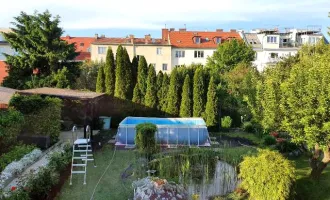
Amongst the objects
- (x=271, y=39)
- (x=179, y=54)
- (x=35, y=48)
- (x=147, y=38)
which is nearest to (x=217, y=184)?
(x=35, y=48)

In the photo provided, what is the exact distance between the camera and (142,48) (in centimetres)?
4275

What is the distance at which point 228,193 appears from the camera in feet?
31.3

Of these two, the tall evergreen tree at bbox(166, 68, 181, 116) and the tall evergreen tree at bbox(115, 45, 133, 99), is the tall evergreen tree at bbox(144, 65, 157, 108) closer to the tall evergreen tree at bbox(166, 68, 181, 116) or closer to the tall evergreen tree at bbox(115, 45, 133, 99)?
the tall evergreen tree at bbox(166, 68, 181, 116)

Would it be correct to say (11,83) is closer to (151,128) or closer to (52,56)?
(52,56)

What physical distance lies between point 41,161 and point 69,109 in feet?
28.7

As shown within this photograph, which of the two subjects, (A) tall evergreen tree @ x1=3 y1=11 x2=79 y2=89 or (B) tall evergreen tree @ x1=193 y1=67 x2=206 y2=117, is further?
(A) tall evergreen tree @ x1=3 y1=11 x2=79 y2=89

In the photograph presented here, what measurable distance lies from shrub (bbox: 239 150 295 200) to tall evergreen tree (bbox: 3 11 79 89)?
18.3m

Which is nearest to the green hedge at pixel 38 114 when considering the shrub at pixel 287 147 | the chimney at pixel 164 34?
the shrub at pixel 287 147

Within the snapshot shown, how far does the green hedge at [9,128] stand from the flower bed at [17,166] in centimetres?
98

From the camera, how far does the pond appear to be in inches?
377

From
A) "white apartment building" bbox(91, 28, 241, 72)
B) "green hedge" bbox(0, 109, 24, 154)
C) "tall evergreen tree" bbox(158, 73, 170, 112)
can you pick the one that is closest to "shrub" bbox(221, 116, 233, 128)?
"tall evergreen tree" bbox(158, 73, 170, 112)

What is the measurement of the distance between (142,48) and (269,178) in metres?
36.4

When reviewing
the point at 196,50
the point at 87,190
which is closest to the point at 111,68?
the point at 87,190

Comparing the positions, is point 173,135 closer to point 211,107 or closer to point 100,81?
point 211,107
